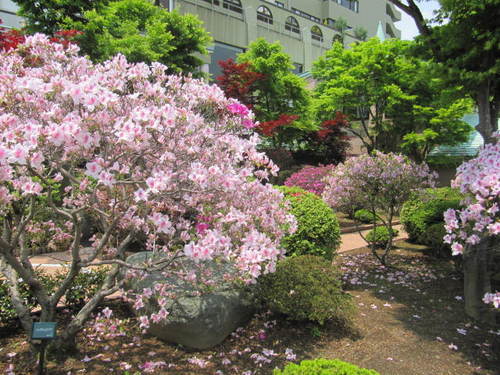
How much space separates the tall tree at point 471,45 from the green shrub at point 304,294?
10.4 ft

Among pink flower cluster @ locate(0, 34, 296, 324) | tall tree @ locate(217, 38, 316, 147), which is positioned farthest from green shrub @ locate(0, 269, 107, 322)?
tall tree @ locate(217, 38, 316, 147)

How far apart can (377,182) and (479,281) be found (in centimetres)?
218

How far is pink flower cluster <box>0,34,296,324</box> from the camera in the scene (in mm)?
2146

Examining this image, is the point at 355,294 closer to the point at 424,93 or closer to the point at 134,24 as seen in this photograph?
the point at 134,24

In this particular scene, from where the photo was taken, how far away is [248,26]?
28297 mm

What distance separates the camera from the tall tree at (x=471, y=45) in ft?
15.3

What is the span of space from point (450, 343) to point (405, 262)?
3.53 metres

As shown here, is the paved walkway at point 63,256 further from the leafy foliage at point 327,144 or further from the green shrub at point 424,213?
the leafy foliage at point 327,144

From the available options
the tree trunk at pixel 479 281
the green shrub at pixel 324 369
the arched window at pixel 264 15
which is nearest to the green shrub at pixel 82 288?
the green shrub at pixel 324 369

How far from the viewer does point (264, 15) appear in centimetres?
3069

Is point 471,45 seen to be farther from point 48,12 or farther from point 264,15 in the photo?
point 264,15

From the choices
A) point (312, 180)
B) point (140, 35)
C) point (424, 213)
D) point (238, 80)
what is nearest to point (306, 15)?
point (238, 80)

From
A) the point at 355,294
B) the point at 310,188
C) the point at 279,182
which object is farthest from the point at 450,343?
the point at 279,182

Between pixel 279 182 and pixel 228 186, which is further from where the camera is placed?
pixel 279 182
